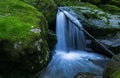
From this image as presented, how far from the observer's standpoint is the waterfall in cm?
1136

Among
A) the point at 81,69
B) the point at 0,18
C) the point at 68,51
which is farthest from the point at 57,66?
the point at 0,18

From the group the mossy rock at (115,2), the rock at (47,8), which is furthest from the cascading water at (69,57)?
the mossy rock at (115,2)

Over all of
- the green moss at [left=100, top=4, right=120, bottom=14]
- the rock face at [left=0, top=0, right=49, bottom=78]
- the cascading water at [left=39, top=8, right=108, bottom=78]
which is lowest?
the cascading water at [left=39, top=8, right=108, bottom=78]

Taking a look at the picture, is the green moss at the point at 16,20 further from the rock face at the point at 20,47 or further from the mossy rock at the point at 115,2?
the mossy rock at the point at 115,2

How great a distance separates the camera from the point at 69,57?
10.3m

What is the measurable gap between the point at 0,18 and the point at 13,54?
1.62 metres

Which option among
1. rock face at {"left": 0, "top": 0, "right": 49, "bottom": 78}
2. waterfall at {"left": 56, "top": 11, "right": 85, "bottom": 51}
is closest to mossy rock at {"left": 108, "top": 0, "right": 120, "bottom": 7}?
waterfall at {"left": 56, "top": 11, "right": 85, "bottom": 51}

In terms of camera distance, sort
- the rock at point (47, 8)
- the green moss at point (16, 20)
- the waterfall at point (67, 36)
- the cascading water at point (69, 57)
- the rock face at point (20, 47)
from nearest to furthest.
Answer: the rock face at point (20, 47) → the green moss at point (16, 20) → the cascading water at point (69, 57) → the rock at point (47, 8) → the waterfall at point (67, 36)

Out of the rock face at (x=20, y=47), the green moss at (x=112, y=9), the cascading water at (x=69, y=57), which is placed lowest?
the cascading water at (x=69, y=57)

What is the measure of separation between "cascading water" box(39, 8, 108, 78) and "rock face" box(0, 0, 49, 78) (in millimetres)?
725

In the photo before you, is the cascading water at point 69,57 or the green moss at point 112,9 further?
the green moss at point 112,9

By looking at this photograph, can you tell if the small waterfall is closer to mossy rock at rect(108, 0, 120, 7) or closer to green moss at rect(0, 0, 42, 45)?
green moss at rect(0, 0, 42, 45)

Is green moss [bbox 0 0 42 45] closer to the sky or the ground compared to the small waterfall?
closer to the sky

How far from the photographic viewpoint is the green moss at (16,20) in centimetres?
746
